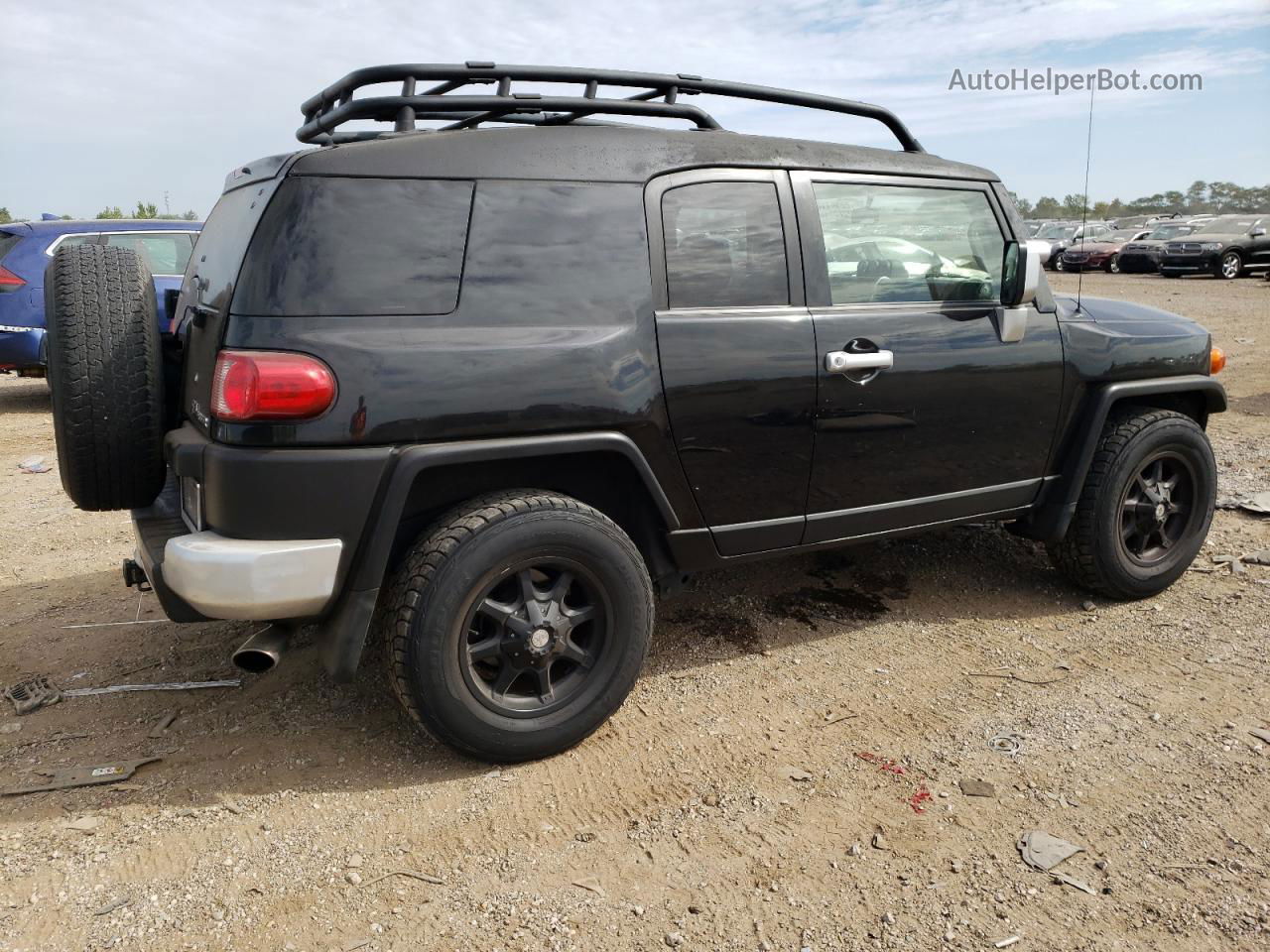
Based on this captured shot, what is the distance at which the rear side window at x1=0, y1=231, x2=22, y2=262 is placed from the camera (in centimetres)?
862

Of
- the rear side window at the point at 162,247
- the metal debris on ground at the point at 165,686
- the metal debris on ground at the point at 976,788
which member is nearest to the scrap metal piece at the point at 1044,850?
the metal debris on ground at the point at 976,788

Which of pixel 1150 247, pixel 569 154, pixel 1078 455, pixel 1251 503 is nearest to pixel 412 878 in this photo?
pixel 569 154

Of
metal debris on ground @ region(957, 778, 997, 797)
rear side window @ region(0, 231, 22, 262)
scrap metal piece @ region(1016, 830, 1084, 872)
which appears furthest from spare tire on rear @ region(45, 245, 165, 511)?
rear side window @ region(0, 231, 22, 262)

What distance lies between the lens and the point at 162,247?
9055 millimetres

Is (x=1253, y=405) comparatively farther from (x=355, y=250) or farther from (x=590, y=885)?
(x=355, y=250)

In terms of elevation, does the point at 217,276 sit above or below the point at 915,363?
above

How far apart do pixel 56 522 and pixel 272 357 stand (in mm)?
3822

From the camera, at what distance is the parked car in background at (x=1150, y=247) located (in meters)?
24.5

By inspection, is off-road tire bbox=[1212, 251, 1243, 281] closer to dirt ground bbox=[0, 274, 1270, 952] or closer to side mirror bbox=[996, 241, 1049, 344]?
dirt ground bbox=[0, 274, 1270, 952]

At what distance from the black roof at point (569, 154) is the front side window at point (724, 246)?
0.11 meters

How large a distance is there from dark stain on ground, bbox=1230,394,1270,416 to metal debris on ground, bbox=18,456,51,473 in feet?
29.8

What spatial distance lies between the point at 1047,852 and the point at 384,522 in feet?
6.48

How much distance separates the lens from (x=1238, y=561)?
4.81 metres

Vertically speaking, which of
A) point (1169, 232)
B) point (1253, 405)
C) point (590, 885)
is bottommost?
point (590, 885)
